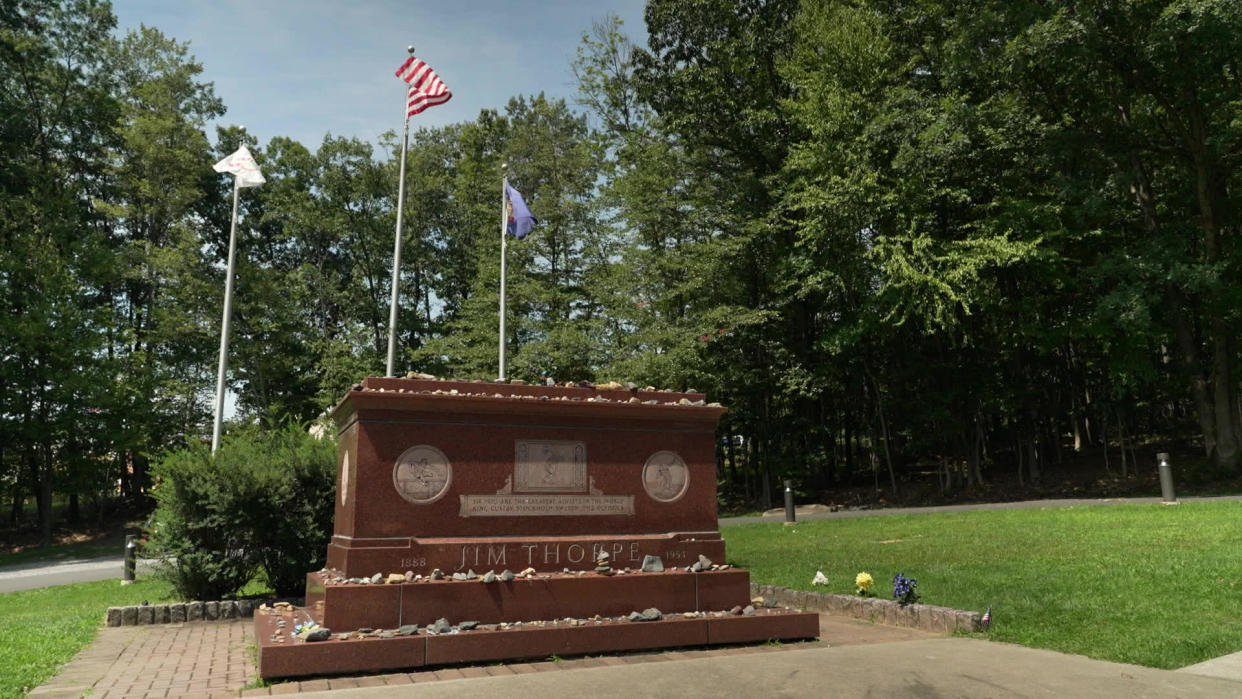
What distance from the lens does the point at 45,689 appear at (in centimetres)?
516

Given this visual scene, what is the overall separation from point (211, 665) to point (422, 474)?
206 centimetres

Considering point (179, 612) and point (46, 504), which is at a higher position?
point (46, 504)

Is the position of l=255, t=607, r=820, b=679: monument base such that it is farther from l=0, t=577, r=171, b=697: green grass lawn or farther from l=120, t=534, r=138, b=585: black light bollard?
l=120, t=534, r=138, b=585: black light bollard

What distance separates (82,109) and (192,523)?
96.8 feet

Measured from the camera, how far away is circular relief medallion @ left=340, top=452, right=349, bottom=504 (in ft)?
22.9

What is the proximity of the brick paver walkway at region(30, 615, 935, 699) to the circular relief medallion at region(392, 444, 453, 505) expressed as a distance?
1465mm

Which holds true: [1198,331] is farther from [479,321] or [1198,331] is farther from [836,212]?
[479,321]

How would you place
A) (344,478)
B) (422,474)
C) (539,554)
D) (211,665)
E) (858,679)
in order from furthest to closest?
(344,478) → (539,554) → (422,474) → (211,665) → (858,679)

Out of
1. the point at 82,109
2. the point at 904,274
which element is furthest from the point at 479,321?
the point at 82,109

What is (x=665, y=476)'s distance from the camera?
7.42 m

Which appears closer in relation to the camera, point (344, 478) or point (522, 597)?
point (522, 597)

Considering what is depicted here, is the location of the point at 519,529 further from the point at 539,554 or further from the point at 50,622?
the point at 50,622

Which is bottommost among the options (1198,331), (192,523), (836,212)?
(192,523)

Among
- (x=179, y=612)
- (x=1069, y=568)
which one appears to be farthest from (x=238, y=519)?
(x=1069, y=568)
